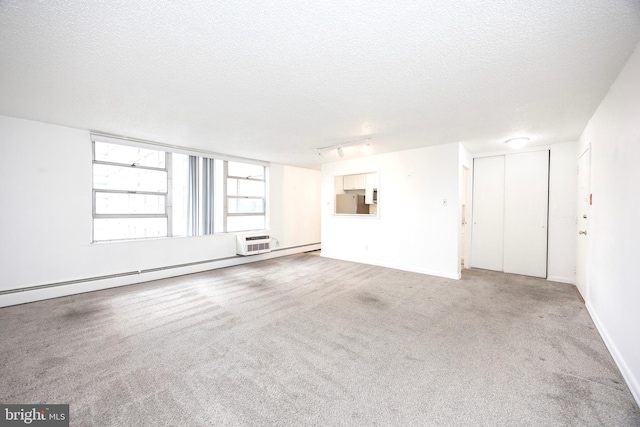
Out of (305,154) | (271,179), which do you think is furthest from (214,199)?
(305,154)

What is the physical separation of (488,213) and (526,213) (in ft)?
2.04

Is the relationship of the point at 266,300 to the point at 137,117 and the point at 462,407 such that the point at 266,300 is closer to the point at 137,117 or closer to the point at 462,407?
the point at 462,407

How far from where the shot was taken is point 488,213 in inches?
211

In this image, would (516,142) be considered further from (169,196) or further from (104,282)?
(104,282)

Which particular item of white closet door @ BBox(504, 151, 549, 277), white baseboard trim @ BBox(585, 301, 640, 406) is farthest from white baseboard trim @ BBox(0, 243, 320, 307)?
white baseboard trim @ BBox(585, 301, 640, 406)

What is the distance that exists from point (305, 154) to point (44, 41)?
4.21 metres

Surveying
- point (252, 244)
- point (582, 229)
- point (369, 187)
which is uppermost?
point (369, 187)

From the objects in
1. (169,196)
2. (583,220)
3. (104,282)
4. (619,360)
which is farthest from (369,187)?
(104,282)

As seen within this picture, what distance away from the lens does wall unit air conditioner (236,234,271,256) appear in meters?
5.87

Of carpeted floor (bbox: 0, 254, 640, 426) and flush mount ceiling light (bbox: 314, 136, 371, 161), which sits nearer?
carpeted floor (bbox: 0, 254, 640, 426)

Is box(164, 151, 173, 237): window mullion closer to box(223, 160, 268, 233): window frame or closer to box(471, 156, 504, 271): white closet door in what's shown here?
box(223, 160, 268, 233): window frame

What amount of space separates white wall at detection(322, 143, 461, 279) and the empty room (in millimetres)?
46

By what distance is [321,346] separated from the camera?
7.89 ft

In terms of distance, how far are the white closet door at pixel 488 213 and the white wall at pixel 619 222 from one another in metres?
2.22
